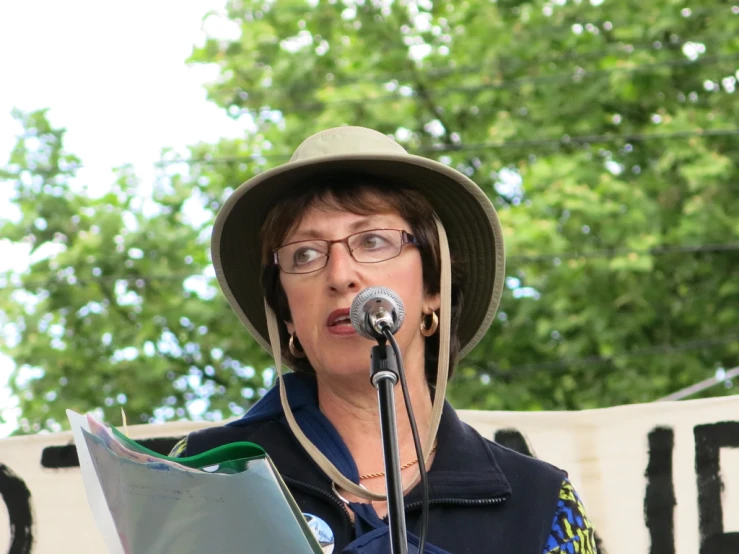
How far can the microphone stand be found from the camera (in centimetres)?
182

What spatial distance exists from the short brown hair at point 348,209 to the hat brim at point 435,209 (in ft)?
0.12

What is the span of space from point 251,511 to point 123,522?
0.66ft

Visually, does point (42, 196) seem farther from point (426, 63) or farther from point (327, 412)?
point (327, 412)

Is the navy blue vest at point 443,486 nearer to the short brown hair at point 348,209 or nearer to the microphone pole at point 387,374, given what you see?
the short brown hair at point 348,209

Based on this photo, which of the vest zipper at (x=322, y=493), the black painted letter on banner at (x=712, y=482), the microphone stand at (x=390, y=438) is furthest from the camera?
the black painted letter on banner at (x=712, y=482)

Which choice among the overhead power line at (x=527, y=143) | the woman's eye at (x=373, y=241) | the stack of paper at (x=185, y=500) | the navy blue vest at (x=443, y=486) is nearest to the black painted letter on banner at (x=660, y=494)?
the navy blue vest at (x=443, y=486)

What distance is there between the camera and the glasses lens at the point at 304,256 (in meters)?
2.57

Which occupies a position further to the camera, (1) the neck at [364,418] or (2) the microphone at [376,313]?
(1) the neck at [364,418]

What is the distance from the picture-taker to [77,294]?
9453 millimetres

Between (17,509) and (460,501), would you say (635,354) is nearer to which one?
(17,509)

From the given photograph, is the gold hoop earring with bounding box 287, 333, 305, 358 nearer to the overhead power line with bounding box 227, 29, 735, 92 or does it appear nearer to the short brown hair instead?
the short brown hair

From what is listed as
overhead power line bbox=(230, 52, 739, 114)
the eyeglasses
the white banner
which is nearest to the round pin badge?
the eyeglasses

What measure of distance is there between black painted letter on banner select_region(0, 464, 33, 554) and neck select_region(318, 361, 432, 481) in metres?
1.31

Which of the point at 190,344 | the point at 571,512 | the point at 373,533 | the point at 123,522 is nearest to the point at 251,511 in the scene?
the point at 123,522
